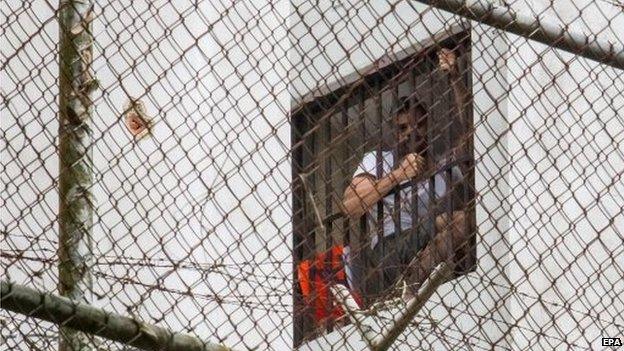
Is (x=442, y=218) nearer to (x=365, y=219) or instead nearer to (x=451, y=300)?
(x=365, y=219)

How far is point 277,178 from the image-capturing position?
8.27 metres

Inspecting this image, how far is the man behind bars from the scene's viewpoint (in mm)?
6758

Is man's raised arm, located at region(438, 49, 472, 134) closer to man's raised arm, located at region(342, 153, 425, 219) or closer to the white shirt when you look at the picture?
man's raised arm, located at region(342, 153, 425, 219)

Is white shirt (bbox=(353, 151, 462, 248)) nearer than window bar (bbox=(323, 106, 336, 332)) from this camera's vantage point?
No

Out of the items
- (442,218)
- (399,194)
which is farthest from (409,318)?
(442,218)

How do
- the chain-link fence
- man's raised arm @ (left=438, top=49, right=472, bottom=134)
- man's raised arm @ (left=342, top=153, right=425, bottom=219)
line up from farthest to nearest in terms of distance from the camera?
man's raised arm @ (left=342, top=153, right=425, bottom=219), man's raised arm @ (left=438, top=49, right=472, bottom=134), the chain-link fence

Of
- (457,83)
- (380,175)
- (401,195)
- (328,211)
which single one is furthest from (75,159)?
(328,211)

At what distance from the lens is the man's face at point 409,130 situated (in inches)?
264

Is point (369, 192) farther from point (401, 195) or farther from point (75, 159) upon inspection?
point (75, 159)

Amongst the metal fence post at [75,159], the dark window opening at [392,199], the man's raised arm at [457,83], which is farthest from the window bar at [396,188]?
the metal fence post at [75,159]

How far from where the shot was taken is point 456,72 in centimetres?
719

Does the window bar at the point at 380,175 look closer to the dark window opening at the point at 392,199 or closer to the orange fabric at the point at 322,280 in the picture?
the dark window opening at the point at 392,199

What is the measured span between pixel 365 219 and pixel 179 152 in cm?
75

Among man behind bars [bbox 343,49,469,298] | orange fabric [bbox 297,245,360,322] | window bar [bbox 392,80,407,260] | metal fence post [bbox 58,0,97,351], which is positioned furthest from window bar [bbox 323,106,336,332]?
metal fence post [bbox 58,0,97,351]
